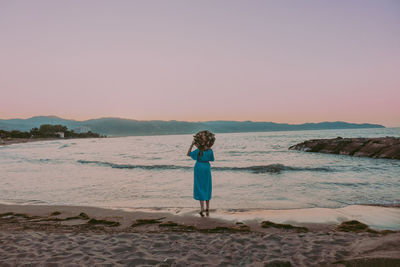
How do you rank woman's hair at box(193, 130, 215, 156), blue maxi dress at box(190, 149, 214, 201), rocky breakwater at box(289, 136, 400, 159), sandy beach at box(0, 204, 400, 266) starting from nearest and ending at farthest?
sandy beach at box(0, 204, 400, 266) → woman's hair at box(193, 130, 215, 156) → blue maxi dress at box(190, 149, 214, 201) → rocky breakwater at box(289, 136, 400, 159)

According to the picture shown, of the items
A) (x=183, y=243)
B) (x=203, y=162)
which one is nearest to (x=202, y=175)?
(x=203, y=162)

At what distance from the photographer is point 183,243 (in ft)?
14.0

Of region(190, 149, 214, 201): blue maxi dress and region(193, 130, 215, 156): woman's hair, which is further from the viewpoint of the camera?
region(190, 149, 214, 201): blue maxi dress

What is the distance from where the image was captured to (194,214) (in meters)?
6.62

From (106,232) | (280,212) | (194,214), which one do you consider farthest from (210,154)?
(106,232)

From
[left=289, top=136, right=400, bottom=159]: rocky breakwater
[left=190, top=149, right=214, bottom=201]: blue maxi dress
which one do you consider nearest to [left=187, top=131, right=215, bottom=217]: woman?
[left=190, top=149, right=214, bottom=201]: blue maxi dress

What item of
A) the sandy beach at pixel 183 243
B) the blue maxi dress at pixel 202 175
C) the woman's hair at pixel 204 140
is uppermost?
the woman's hair at pixel 204 140

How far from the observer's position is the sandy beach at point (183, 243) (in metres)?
3.45

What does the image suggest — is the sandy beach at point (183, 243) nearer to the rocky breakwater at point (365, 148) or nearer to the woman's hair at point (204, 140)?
the woman's hair at point (204, 140)

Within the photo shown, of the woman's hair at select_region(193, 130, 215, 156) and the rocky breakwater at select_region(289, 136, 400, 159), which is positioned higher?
the woman's hair at select_region(193, 130, 215, 156)

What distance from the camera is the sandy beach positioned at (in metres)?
3.45

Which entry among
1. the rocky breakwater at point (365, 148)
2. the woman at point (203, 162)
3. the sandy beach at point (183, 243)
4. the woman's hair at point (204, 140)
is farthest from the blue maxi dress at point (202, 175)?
the rocky breakwater at point (365, 148)

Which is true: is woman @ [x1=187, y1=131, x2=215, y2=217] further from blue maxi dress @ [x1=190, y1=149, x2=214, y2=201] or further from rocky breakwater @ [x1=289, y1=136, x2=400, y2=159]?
rocky breakwater @ [x1=289, y1=136, x2=400, y2=159]

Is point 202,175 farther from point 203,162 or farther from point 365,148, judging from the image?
point 365,148
